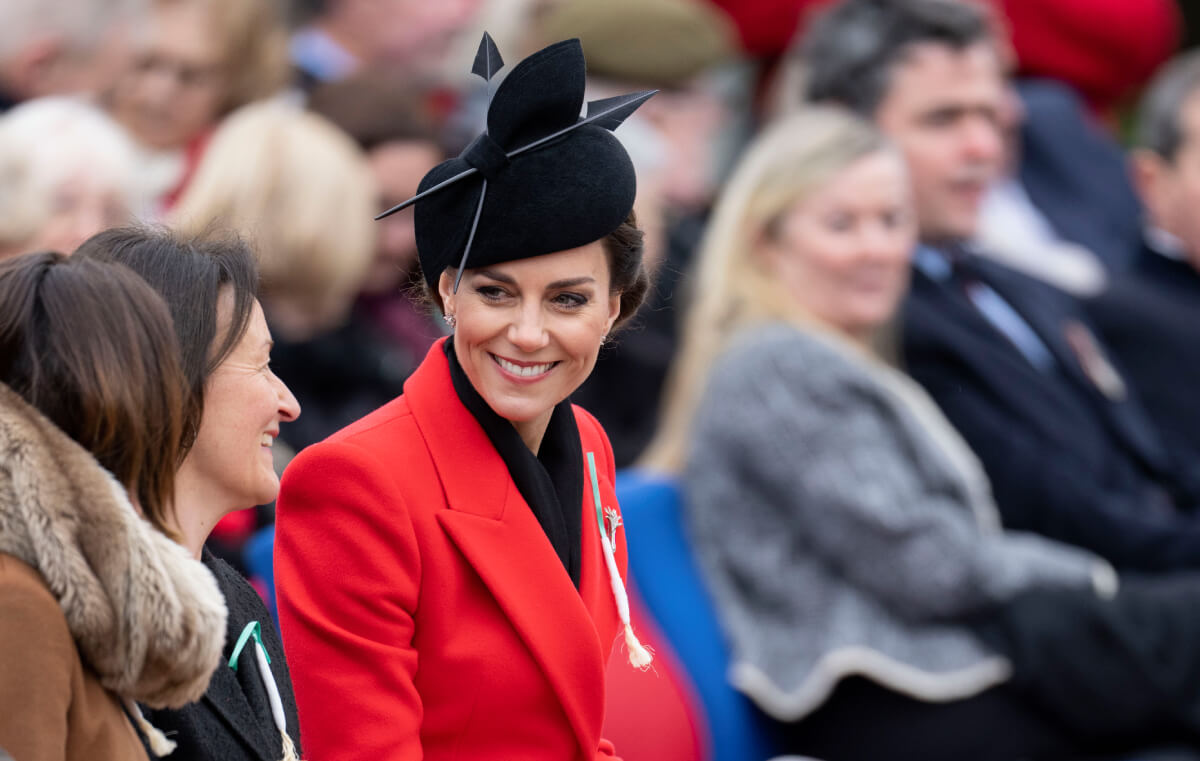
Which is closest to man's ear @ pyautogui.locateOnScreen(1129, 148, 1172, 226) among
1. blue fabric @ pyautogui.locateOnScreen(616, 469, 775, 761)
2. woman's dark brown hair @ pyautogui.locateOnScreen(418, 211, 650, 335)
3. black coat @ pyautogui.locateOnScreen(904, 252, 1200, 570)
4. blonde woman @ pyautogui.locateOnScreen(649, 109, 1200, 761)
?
black coat @ pyautogui.locateOnScreen(904, 252, 1200, 570)

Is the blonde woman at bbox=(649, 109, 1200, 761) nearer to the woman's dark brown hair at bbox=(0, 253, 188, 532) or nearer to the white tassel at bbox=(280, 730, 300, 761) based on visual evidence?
the white tassel at bbox=(280, 730, 300, 761)

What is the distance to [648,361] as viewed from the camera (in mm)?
5250

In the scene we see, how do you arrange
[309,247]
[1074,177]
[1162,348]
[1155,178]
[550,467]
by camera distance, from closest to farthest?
[550,467]
[309,247]
[1162,348]
[1155,178]
[1074,177]

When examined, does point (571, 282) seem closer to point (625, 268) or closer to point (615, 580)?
point (625, 268)

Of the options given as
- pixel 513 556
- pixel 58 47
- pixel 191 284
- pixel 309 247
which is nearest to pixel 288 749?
pixel 513 556

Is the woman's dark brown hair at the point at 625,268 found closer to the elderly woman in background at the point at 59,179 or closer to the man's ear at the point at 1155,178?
the elderly woman in background at the point at 59,179

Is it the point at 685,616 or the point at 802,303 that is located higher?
the point at 802,303

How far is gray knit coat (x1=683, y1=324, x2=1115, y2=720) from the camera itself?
4195mm

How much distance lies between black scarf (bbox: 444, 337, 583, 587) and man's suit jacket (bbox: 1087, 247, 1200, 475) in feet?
11.9

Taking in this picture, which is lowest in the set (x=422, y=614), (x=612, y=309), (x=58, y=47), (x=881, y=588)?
(x=881, y=588)

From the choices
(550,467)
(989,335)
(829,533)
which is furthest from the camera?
(989,335)

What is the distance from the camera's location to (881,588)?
4.24 m

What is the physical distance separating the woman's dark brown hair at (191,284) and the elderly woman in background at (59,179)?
1.75 m

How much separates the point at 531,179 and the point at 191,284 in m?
0.43
